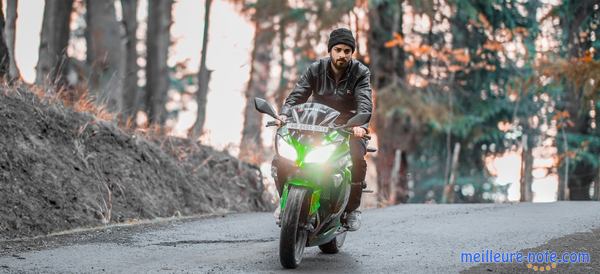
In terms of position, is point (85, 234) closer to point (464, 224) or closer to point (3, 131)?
point (3, 131)

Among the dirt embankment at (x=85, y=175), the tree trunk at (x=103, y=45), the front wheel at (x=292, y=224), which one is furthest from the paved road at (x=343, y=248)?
the tree trunk at (x=103, y=45)

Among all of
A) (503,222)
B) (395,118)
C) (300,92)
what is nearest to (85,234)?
(300,92)

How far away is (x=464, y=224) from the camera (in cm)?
1088

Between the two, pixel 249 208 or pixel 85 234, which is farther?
pixel 249 208

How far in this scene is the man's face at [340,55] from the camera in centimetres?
833

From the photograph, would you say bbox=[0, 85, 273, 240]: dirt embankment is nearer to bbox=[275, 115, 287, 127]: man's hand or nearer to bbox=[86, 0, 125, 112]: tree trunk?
bbox=[86, 0, 125, 112]: tree trunk

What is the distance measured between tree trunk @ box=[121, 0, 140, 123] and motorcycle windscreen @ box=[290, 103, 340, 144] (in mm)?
12565

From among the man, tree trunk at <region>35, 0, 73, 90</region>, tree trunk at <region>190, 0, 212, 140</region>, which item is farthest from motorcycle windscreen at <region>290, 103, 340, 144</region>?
tree trunk at <region>190, 0, 212, 140</region>

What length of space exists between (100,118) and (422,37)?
13.1 m

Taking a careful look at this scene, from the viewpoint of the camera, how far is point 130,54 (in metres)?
20.4

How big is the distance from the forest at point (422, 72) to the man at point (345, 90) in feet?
24.9

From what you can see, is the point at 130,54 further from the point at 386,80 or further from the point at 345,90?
the point at 345,90

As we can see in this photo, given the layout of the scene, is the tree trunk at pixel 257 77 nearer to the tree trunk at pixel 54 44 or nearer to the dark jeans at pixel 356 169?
the tree trunk at pixel 54 44

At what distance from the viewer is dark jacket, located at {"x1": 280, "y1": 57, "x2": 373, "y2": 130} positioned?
27.9 feet
